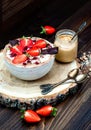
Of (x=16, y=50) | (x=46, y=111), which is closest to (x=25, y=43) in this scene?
(x=16, y=50)

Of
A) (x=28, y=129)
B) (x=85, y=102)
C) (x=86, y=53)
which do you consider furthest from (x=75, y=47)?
(x=28, y=129)

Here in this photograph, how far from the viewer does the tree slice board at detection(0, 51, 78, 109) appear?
1462 millimetres

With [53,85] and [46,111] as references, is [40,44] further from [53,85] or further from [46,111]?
[46,111]

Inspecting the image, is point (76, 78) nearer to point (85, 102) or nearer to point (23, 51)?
point (85, 102)

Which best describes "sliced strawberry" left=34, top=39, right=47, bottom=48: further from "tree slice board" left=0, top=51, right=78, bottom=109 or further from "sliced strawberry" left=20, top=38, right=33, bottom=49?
"tree slice board" left=0, top=51, right=78, bottom=109

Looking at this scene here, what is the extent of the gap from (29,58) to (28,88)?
0.12m

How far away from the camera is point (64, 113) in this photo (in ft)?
4.86

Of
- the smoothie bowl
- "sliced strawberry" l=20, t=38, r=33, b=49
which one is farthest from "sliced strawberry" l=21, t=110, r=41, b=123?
"sliced strawberry" l=20, t=38, r=33, b=49

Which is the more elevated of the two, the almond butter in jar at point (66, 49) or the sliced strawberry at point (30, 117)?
the almond butter in jar at point (66, 49)

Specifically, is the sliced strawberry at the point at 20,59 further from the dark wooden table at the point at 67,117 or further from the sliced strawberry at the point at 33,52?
the dark wooden table at the point at 67,117

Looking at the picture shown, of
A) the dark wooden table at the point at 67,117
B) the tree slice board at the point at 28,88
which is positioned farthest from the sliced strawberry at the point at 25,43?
the dark wooden table at the point at 67,117

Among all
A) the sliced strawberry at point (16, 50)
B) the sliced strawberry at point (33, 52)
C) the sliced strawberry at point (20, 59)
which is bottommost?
the sliced strawberry at point (20, 59)

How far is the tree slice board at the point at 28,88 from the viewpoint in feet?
4.80

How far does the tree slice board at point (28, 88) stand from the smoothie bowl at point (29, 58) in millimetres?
37
